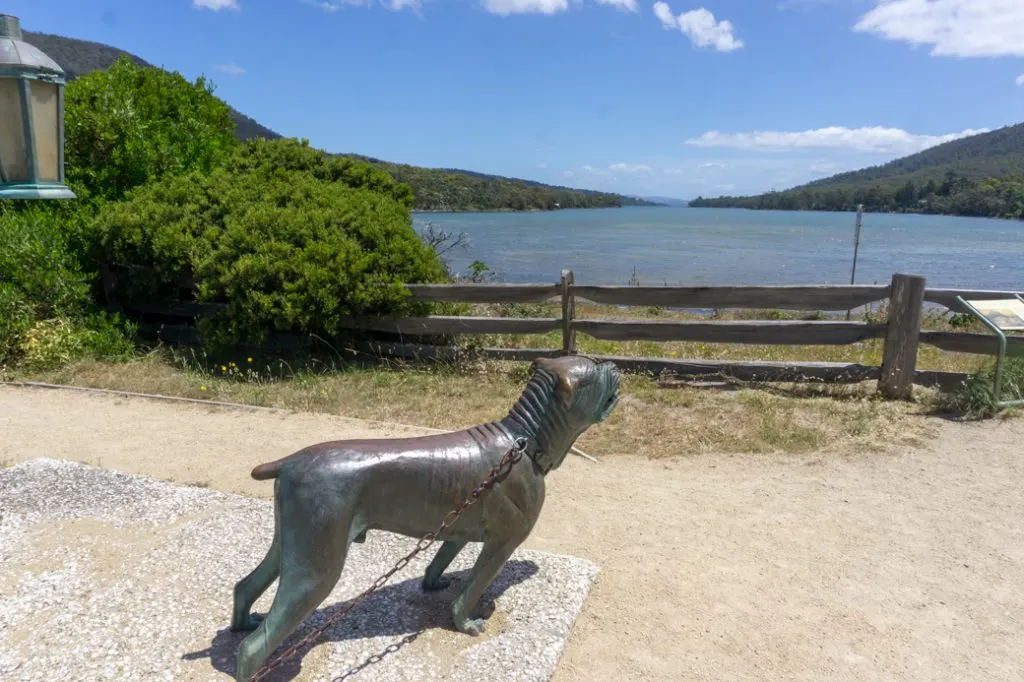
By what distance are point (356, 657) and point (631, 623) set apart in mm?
1498

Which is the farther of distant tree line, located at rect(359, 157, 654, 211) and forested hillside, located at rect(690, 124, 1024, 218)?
forested hillside, located at rect(690, 124, 1024, 218)

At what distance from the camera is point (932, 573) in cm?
455

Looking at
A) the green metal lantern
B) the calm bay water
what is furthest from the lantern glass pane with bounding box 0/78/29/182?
the calm bay water

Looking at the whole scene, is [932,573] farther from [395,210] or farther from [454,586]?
[395,210]

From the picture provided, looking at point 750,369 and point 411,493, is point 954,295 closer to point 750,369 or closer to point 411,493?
point 750,369

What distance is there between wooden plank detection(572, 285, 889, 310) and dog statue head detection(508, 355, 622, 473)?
5.43 metres

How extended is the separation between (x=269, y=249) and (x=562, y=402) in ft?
21.7

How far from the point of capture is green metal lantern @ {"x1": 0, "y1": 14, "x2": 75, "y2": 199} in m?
3.22

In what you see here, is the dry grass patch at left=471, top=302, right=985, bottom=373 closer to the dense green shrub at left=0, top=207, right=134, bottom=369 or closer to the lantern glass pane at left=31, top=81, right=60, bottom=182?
the dense green shrub at left=0, top=207, right=134, bottom=369

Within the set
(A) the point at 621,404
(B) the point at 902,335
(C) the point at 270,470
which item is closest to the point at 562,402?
(C) the point at 270,470

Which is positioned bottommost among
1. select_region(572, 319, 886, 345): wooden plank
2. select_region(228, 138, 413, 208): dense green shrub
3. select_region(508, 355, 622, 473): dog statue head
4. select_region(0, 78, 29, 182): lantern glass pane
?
select_region(572, 319, 886, 345): wooden plank

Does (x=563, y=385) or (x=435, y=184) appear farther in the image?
(x=435, y=184)

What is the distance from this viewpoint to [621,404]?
26.3 feet

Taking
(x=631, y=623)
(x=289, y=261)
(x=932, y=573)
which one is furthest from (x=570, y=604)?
(x=289, y=261)
